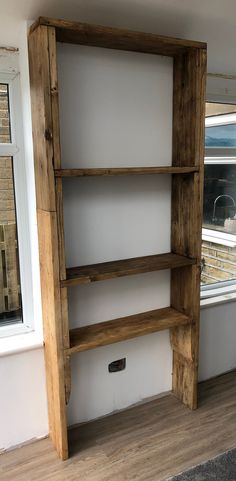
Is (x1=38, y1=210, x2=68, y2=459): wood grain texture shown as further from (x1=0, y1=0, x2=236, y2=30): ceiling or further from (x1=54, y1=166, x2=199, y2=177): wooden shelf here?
(x1=0, y1=0, x2=236, y2=30): ceiling

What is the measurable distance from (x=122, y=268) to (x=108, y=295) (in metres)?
0.29

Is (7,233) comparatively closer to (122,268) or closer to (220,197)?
(122,268)

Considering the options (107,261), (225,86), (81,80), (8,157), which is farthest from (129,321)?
(225,86)

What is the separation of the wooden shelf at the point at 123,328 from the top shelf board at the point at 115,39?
1485 mm

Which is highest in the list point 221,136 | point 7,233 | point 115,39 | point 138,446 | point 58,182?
point 115,39

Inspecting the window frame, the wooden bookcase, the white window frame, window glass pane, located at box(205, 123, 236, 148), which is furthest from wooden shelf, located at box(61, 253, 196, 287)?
window glass pane, located at box(205, 123, 236, 148)

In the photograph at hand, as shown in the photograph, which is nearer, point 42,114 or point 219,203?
point 42,114

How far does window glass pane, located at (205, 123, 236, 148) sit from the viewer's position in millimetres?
2723

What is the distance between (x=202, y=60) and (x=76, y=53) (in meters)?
0.67

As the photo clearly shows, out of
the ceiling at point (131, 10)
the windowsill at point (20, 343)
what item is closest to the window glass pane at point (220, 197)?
the ceiling at point (131, 10)

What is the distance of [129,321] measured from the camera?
89.0 inches

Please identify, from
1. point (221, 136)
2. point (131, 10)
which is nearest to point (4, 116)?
point (131, 10)

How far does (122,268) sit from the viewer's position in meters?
2.05

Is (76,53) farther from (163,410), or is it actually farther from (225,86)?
(163,410)
